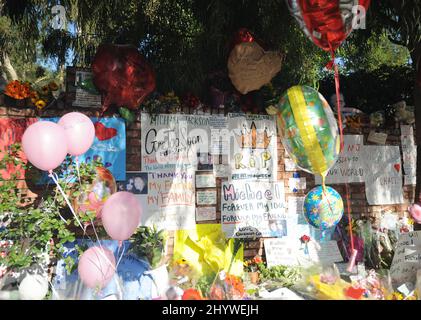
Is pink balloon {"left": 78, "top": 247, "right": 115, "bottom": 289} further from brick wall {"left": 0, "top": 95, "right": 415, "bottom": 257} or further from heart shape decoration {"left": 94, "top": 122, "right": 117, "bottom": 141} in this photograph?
heart shape decoration {"left": 94, "top": 122, "right": 117, "bottom": 141}

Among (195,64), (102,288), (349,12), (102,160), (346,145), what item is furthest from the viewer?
(346,145)

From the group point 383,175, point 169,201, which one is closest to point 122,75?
point 169,201

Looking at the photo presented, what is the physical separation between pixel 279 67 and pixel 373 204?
82.8 inches

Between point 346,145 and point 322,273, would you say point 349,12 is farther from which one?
point 346,145

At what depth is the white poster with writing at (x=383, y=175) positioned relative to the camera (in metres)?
4.79

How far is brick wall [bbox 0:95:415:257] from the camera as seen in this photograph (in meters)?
3.33

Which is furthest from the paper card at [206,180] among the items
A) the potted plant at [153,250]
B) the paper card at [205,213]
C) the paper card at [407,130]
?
the paper card at [407,130]

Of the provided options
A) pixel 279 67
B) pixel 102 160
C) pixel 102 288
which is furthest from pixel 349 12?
pixel 102 288

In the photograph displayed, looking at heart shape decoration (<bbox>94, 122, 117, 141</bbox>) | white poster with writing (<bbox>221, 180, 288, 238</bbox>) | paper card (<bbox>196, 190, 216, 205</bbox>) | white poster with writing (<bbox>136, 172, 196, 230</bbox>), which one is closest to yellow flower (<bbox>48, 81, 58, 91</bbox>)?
heart shape decoration (<bbox>94, 122, 117, 141</bbox>)

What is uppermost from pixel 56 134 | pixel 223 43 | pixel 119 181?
pixel 223 43

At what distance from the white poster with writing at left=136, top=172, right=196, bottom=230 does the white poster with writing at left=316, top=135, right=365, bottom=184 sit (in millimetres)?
1711

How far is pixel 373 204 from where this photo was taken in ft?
15.7

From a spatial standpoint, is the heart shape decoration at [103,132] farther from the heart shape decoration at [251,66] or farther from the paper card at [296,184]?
the paper card at [296,184]

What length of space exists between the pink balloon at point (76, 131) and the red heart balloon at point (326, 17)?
1661 millimetres
